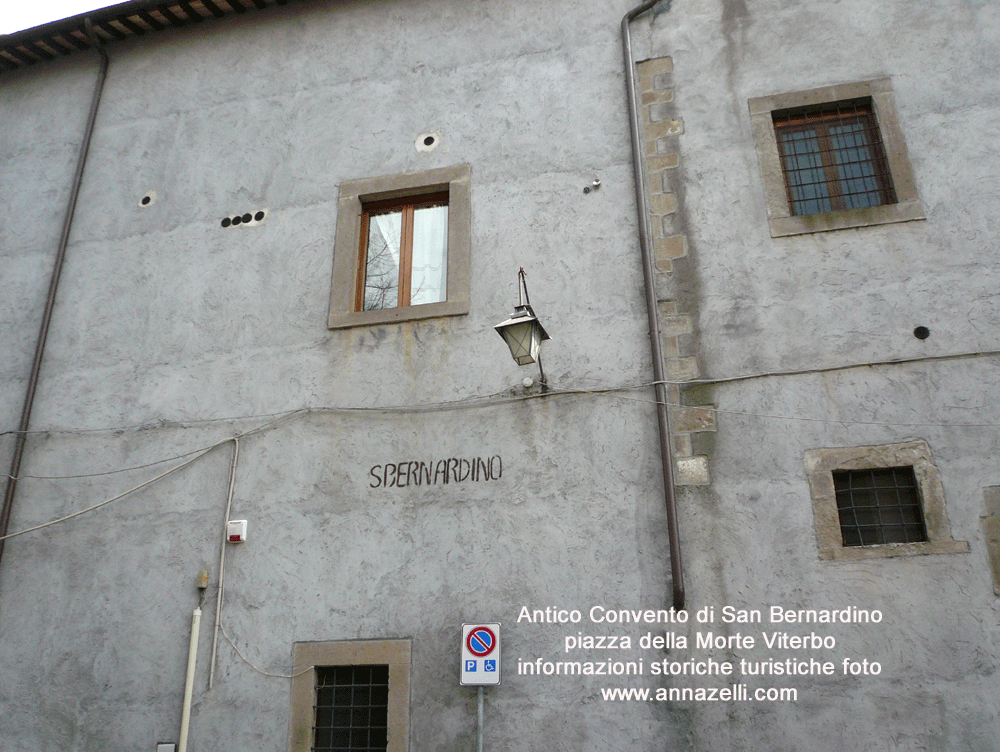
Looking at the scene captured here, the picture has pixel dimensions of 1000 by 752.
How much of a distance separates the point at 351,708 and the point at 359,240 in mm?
3748

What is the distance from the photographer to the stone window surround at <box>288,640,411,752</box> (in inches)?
219

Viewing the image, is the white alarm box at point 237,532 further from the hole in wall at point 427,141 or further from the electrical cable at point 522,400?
the hole in wall at point 427,141

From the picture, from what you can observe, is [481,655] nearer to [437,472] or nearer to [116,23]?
[437,472]

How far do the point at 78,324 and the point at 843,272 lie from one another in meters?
6.43

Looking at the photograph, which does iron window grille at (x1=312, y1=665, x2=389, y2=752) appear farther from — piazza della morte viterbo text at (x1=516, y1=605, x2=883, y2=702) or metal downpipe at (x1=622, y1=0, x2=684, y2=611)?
metal downpipe at (x1=622, y1=0, x2=684, y2=611)

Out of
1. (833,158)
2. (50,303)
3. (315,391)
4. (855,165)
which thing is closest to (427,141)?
(315,391)

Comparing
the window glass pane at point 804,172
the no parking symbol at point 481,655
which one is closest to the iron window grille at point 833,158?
the window glass pane at point 804,172

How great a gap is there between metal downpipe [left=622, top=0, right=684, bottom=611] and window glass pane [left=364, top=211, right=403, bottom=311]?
2.07 metres

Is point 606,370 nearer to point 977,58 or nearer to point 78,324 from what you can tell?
point 977,58

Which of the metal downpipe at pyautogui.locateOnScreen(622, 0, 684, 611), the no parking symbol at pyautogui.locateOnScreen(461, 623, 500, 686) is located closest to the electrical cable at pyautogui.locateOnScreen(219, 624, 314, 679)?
the no parking symbol at pyautogui.locateOnScreen(461, 623, 500, 686)

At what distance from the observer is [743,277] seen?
6.12m

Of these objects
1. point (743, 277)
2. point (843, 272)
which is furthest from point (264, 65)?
point (843, 272)

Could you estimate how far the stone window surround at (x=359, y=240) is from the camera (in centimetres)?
666

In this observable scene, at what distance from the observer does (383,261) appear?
7.14 m
